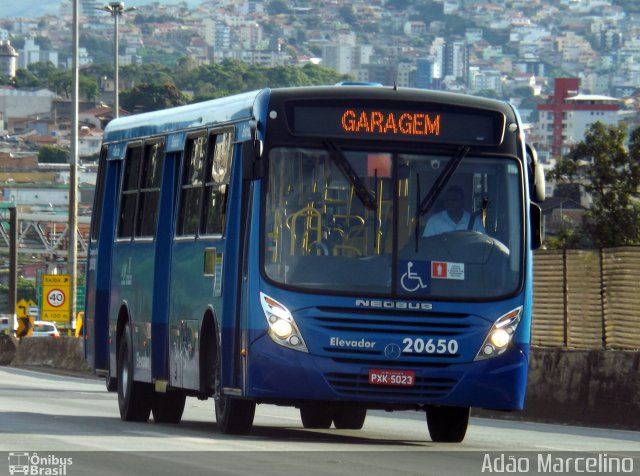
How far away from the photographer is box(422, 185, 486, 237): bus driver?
16578mm

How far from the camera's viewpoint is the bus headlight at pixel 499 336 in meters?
16.6

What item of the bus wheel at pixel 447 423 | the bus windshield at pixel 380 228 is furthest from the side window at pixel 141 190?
the bus wheel at pixel 447 423

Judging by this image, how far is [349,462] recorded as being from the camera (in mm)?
14930

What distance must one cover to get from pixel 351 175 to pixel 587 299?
8126mm

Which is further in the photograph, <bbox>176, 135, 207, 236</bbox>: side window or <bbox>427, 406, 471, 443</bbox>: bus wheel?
<bbox>176, 135, 207, 236</bbox>: side window

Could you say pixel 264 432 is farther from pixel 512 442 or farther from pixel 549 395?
pixel 549 395

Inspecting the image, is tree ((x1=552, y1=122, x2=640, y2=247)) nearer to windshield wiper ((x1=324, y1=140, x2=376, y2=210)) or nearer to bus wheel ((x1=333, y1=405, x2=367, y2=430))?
bus wheel ((x1=333, y1=405, x2=367, y2=430))

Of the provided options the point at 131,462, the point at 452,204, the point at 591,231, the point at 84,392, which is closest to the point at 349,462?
the point at 131,462

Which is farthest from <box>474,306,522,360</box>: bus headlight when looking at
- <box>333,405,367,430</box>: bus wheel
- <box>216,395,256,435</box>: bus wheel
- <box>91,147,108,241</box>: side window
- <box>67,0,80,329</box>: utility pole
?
<box>67,0,80,329</box>: utility pole

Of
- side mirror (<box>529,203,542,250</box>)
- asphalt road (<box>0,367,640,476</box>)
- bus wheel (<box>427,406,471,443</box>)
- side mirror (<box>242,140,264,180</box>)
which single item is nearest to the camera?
asphalt road (<box>0,367,640,476</box>)

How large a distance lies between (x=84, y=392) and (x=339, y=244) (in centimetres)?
1476

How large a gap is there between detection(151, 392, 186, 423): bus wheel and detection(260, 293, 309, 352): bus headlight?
424 centimetres

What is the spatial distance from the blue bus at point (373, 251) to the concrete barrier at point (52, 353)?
25.7 meters

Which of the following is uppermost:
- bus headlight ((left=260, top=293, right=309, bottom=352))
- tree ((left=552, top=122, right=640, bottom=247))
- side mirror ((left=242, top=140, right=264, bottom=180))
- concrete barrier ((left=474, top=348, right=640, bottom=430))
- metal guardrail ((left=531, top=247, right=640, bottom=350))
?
side mirror ((left=242, top=140, right=264, bottom=180))
